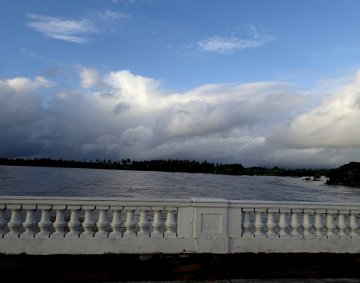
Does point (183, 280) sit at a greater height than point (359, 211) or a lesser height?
lesser

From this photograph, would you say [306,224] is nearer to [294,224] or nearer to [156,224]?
[294,224]

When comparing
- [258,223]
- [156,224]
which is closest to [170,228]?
[156,224]

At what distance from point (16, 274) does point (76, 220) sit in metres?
1.38

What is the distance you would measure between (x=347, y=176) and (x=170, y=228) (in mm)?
131783

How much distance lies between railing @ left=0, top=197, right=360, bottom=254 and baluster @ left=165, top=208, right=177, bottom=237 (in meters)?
0.02

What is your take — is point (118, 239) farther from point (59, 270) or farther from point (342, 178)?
point (342, 178)

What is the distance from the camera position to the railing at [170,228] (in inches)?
243

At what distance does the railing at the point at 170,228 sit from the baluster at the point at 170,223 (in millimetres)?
17

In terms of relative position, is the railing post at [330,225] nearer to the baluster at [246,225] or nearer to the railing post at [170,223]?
the baluster at [246,225]

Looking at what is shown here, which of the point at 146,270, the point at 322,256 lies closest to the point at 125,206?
the point at 146,270

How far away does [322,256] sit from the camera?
658cm

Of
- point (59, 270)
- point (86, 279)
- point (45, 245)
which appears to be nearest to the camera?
point (86, 279)

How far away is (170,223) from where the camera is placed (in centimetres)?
649

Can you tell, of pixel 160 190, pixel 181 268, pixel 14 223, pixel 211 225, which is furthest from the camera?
pixel 160 190
